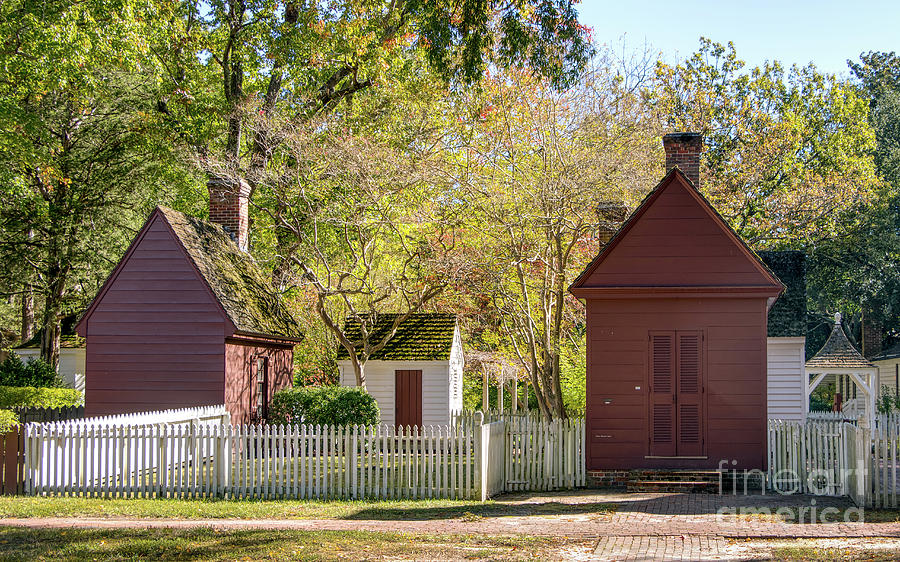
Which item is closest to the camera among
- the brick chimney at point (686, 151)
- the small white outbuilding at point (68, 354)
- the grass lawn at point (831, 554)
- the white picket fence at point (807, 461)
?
the grass lawn at point (831, 554)

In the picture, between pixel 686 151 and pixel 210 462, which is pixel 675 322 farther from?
pixel 210 462

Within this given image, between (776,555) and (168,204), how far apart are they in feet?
99.8

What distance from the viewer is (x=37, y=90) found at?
28.8 m

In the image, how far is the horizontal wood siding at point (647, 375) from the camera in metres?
17.8

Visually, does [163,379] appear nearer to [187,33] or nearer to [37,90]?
[37,90]

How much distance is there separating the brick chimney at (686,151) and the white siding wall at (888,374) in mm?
27571

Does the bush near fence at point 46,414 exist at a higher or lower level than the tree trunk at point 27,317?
lower

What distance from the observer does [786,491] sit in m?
16.8

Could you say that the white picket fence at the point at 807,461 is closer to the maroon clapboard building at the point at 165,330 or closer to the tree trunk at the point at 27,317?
the maroon clapboard building at the point at 165,330

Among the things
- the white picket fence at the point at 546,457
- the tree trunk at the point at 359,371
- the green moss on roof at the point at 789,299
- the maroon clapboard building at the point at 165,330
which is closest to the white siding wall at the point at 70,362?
the tree trunk at the point at 359,371

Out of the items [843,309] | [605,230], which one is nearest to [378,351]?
[605,230]

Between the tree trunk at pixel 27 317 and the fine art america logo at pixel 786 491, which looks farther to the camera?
the tree trunk at pixel 27 317

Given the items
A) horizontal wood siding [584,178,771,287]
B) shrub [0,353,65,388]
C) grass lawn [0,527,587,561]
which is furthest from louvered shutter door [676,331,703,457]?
shrub [0,353,65,388]

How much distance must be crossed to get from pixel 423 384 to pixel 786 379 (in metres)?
11.0
